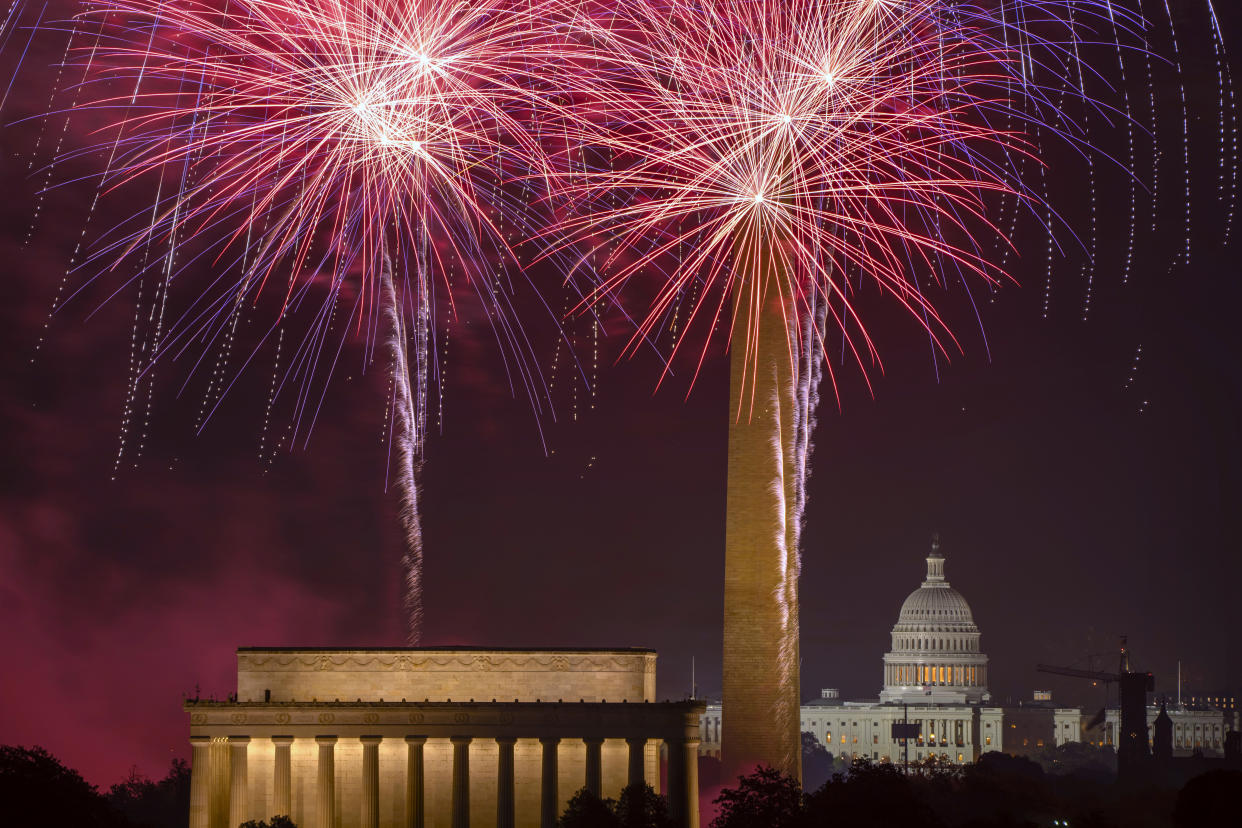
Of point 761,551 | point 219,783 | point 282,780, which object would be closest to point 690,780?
point 761,551

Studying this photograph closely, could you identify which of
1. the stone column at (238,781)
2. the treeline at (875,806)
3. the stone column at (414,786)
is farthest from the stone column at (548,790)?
the stone column at (238,781)

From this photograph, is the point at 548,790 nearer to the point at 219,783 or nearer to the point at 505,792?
the point at 505,792

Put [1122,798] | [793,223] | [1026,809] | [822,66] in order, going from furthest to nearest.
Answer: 1. [1122,798]
2. [1026,809]
3. [793,223]
4. [822,66]

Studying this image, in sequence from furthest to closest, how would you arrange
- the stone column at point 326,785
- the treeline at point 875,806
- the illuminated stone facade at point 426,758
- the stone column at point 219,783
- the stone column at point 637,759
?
the stone column at point 326,785, the illuminated stone facade at point 426,758, the stone column at point 637,759, the stone column at point 219,783, the treeline at point 875,806

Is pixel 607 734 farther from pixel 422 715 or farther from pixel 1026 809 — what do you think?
pixel 1026 809

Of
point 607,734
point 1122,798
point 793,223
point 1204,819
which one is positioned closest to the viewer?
point 1204,819

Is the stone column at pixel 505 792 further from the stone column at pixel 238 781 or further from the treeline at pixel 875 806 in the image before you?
the treeline at pixel 875 806

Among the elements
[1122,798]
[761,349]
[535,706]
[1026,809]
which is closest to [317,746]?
[535,706]
